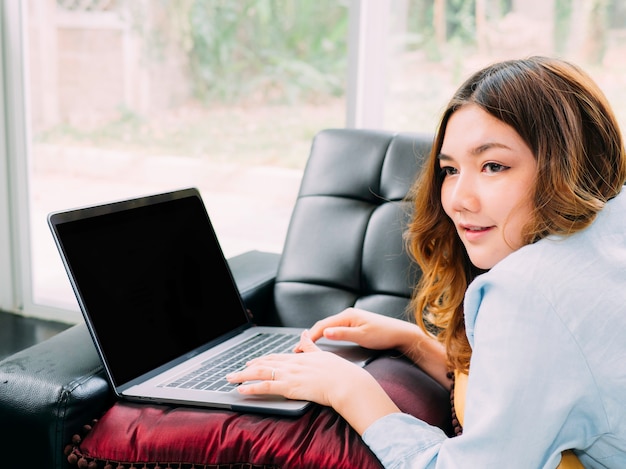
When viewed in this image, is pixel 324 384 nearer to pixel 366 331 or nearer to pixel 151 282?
pixel 366 331

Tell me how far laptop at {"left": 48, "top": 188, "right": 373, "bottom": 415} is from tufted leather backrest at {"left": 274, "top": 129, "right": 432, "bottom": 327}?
0.69ft

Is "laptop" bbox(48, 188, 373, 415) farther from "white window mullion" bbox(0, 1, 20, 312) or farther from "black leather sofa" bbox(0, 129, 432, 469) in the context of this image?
"white window mullion" bbox(0, 1, 20, 312)

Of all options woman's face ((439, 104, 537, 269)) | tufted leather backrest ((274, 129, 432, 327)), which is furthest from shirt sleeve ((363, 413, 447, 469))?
tufted leather backrest ((274, 129, 432, 327))

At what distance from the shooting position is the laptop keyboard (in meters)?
1.24

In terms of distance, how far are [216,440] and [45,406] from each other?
28 cm

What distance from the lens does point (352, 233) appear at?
5.83ft

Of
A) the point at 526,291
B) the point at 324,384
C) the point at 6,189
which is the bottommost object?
the point at 6,189

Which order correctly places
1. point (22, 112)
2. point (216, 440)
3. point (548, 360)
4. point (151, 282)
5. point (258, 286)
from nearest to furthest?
point (548, 360)
point (216, 440)
point (151, 282)
point (258, 286)
point (22, 112)

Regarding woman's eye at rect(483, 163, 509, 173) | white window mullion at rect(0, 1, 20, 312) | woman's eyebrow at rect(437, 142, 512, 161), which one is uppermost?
woman's eyebrow at rect(437, 142, 512, 161)

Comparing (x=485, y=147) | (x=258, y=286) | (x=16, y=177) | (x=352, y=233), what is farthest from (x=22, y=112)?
(x=485, y=147)

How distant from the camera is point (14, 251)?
2.91 m

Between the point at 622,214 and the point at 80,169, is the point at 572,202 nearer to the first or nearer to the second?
the point at 622,214

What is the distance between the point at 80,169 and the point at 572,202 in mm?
2533

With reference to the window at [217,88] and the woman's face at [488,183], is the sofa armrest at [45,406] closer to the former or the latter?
the woman's face at [488,183]
